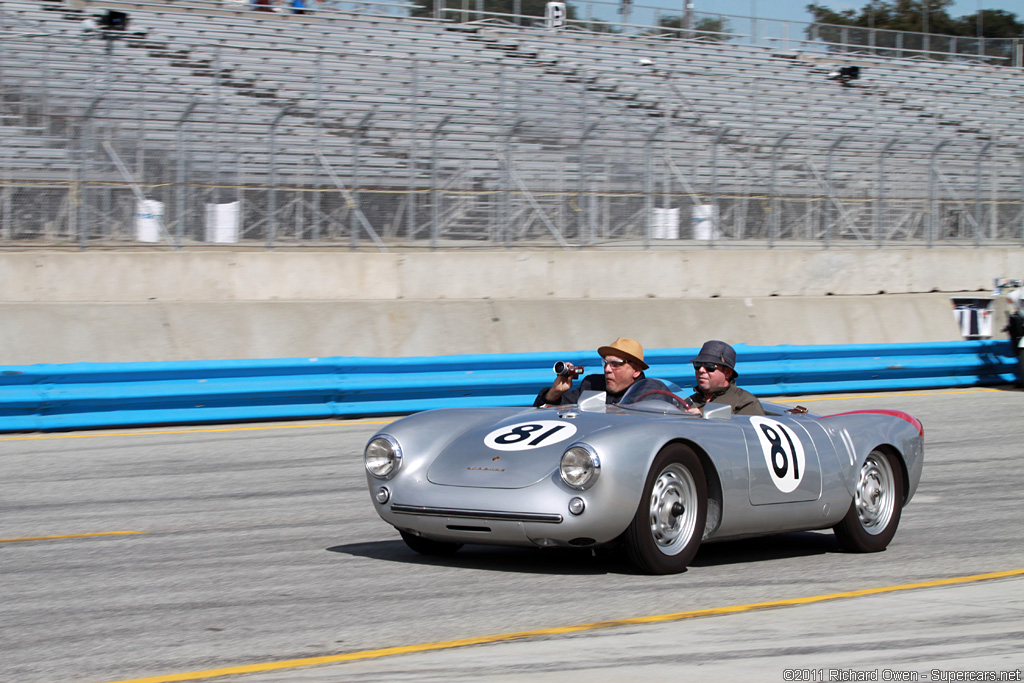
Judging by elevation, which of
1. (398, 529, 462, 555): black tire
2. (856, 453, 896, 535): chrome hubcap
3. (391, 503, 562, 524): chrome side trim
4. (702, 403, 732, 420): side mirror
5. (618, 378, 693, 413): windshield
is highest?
(618, 378, 693, 413): windshield

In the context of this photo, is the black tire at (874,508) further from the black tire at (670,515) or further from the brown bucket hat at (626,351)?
the brown bucket hat at (626,351)

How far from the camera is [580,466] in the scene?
5.67 metres

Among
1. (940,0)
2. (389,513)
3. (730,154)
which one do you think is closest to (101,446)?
(389,513)

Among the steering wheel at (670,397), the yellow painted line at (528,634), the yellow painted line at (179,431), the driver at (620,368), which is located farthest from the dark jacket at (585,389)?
the yellow painted line at (179,431)

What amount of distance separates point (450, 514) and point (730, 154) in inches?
634

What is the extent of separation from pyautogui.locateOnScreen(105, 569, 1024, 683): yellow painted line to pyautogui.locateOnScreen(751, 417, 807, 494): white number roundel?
779 mm

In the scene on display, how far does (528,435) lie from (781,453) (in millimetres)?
1380

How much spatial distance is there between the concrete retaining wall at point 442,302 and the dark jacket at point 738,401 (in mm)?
8451

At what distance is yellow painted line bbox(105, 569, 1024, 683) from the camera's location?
13.6 ft

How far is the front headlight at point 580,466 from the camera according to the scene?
5.61m

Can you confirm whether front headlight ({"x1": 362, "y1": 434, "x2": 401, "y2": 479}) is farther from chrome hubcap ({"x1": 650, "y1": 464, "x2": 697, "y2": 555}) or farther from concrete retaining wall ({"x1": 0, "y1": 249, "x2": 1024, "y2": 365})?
concrete retaining wall ({"x1": 0, "y1": 249, "x2": 1024, "y2": 365})

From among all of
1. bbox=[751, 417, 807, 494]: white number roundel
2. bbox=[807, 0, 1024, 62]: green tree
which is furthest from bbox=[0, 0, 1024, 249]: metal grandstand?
bbox=[807, 0, 1024, 62]: green tree

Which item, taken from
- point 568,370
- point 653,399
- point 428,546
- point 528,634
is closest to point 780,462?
point 653,399

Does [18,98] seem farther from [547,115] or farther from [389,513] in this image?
[389,513]
